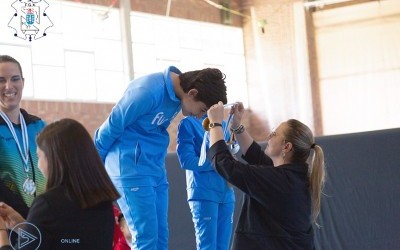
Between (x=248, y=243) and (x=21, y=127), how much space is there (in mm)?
980

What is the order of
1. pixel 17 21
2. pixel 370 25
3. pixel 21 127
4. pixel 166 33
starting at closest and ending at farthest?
pixel 21 127
pixel 17 21
pixel 166 33
pixel 370 25

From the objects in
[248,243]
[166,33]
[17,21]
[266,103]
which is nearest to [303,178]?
[248,243]

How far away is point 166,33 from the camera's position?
44.4ft

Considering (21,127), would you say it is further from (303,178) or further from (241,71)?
(241,71)

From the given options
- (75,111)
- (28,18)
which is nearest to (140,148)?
(28,18)

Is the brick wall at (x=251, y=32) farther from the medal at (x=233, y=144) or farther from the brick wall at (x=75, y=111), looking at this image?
the medal at (x=233, y=144)

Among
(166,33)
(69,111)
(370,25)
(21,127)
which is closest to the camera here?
(21,127)

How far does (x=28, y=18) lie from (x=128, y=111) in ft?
25.6

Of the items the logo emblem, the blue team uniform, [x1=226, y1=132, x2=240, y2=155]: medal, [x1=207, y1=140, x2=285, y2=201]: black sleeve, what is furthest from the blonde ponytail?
the logo emblem

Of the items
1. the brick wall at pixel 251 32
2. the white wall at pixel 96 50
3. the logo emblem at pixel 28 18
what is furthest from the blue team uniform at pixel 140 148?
the brick wall at pixel 251 32

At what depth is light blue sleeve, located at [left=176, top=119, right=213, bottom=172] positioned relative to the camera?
3.98 m

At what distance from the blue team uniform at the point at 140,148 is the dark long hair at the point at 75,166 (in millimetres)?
1035

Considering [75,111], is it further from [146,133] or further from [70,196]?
[70,196]

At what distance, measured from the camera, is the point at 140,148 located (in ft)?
10.8
